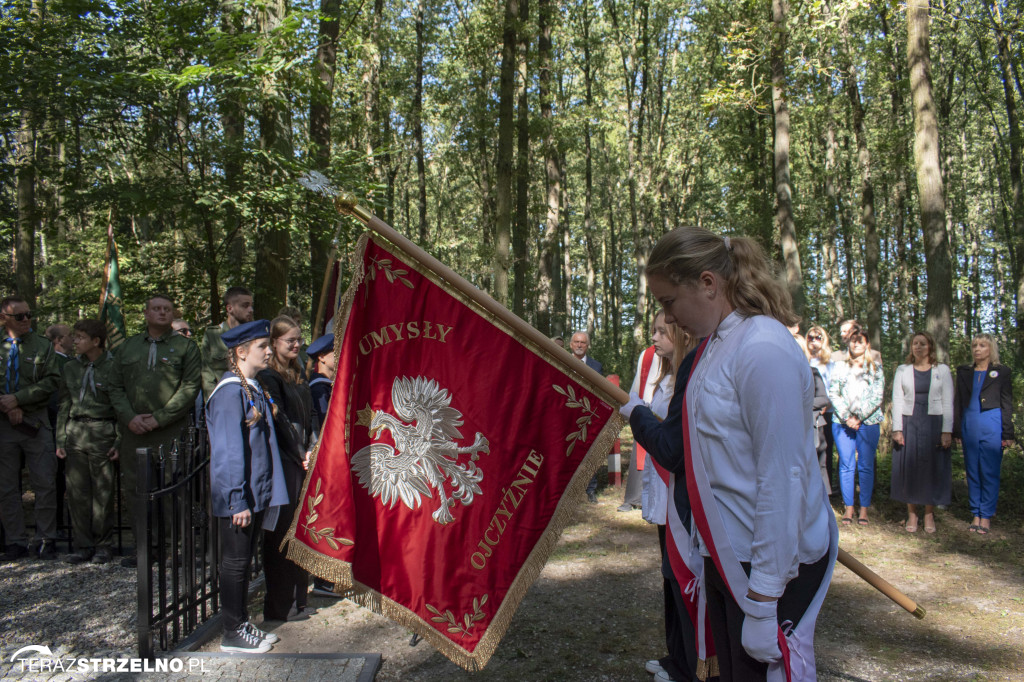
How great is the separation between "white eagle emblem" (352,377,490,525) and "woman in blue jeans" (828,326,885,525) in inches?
240

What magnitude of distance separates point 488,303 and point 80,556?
587 cm

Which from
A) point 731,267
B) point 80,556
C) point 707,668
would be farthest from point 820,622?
point 80,556

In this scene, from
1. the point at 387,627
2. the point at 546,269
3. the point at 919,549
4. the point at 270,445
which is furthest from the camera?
the point at 546,269

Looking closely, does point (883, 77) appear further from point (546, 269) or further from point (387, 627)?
point (387, 627)

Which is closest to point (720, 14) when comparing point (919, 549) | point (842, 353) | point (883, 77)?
point (883, 77)

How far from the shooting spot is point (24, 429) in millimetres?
6992

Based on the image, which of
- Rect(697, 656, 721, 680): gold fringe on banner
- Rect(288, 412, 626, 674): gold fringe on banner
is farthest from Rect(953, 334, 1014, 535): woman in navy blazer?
Rect(697, 656, 721, 680): gold fringe on banner

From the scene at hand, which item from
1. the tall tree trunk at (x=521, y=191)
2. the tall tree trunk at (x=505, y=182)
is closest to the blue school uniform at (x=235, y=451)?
the tall tree trunk at (x=505, y=182)

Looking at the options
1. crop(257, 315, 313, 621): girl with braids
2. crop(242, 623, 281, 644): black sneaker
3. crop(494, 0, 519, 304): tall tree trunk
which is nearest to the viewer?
crop(242, 623, 281, 644): black sneaker

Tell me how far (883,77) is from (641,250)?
1029 cm

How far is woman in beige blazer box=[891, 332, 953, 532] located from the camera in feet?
26.1

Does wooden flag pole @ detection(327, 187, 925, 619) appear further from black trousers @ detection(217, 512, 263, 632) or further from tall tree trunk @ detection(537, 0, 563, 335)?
tall tree trunk @ detection(537, 0, 563, 335)

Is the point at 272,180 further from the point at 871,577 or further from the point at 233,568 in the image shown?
the point at 871,577

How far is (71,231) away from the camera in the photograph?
25484mm
